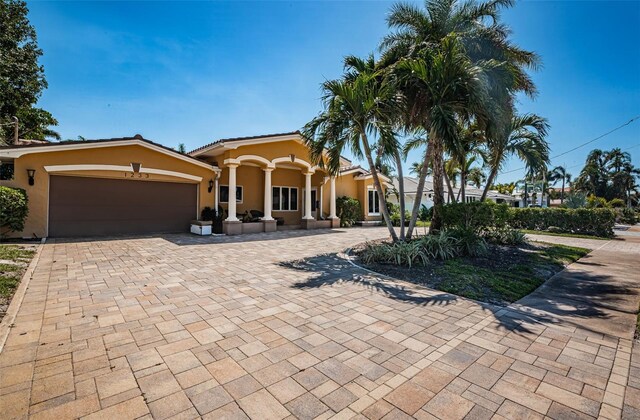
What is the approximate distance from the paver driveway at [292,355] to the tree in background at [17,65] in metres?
20.9

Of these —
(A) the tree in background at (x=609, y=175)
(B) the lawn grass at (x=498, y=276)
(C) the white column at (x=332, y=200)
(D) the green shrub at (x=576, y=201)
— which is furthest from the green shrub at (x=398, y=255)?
(A) the tree in background at (x=609, y=175)

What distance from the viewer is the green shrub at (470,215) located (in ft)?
34.1

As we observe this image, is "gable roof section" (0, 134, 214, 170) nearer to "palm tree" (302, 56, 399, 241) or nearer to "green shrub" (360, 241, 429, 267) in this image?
"palm tree" (302, 56, 399, 241)

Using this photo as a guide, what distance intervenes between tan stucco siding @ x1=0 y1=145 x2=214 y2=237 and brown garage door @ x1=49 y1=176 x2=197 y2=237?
305mm

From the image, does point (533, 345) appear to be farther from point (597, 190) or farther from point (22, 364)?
point (597, 190)

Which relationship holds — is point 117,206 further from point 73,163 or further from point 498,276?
point 498,276

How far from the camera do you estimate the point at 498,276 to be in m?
6.92

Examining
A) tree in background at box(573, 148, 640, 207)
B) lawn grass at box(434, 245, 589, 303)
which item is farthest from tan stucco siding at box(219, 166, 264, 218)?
tree in background at box(573, 148, 640, 207)

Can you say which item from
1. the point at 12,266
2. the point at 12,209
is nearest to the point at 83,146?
the point at 12,209

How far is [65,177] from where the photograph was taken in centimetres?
1199

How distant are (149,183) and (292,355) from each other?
13.5 metres

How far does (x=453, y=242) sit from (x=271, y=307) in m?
6.71

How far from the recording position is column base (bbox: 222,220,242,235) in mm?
14368

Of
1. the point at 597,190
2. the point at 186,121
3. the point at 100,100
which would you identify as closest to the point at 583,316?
the point at 186,121
